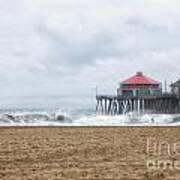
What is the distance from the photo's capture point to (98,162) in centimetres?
1252

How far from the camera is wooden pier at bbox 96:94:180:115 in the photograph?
60.2m

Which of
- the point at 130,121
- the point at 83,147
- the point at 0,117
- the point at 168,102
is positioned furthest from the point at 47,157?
the point at 168,102

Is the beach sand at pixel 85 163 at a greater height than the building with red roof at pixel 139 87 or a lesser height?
lesser

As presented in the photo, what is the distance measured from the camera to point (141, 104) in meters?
62.0

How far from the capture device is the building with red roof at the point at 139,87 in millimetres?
66825

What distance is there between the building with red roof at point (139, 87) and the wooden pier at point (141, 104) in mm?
2018

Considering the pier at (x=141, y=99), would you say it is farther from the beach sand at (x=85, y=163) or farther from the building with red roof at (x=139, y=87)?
the beach sand at (x=85, y=163)

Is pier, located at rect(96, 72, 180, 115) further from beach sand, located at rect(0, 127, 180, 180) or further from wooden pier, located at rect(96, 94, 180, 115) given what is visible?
beach sand, located at rect(0, 127, 180, 180)

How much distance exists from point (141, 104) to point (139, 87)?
6257 mm

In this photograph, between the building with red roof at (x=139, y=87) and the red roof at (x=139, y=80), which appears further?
the red roof at (x=139, y=80)

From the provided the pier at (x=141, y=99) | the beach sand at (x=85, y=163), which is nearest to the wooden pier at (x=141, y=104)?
the pier at (x=141, y=99)

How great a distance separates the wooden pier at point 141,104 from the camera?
60250 mm

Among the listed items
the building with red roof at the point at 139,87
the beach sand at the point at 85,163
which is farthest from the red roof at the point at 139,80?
the beach sand at the point at 85,163

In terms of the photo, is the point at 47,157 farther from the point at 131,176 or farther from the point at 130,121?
the point at 130,121
